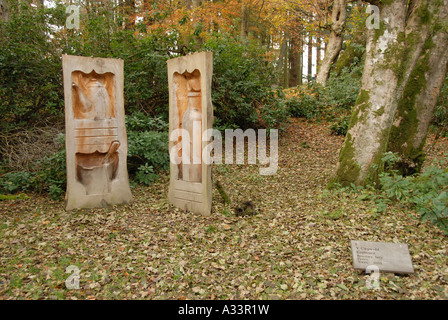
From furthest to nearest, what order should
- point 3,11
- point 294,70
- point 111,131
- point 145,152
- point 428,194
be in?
point 294,70 < point 3,11 < point 145,152 < point 111,131 < point 428,194

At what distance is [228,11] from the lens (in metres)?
14.2

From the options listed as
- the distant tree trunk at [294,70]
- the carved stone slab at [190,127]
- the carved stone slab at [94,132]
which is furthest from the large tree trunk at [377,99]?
the distant tree trunk at [294,70]

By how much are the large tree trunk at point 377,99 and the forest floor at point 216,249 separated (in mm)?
506

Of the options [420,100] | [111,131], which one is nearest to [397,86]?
[420,100]

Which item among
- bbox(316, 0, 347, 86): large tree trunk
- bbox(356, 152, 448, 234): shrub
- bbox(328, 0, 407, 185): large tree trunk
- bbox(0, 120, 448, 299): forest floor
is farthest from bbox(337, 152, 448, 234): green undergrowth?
bbox(316, 0, 347, 86): large tree trunk

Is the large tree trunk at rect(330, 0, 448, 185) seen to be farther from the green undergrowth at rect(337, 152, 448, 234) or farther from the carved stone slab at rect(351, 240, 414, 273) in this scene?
the carved stone slab at rect(351, 240, 414, 273)

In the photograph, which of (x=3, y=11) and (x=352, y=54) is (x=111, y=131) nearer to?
(x=3, y=11)

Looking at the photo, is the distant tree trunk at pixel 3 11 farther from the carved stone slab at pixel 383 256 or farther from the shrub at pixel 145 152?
the carved stone slab at pixel 383 256

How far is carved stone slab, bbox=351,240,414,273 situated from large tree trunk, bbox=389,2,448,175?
8.46 ft

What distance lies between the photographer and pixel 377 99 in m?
5.02

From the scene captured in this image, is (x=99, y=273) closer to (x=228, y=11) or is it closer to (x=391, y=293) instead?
(x=391, y=293)

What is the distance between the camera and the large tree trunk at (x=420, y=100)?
5.38 meters

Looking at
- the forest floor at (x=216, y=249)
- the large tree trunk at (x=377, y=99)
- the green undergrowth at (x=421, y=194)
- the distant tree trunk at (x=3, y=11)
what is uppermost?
the distant tree trunk at (x=3, y=11)

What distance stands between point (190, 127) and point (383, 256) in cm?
303
